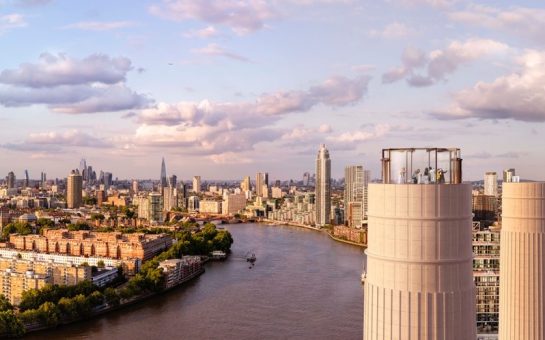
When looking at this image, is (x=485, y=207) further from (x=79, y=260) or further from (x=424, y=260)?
(x=424, y=260)

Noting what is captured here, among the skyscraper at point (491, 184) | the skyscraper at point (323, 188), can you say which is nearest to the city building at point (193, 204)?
the skyscraper at point (323, 188)

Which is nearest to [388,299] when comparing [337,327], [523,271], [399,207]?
[399,207]

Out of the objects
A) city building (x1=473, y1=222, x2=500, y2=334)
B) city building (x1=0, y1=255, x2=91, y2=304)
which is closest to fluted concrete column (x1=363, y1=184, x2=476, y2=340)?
city building (x1=473, y1=222, x2=500, y2=334)

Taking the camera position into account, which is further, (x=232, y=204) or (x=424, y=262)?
(x=232, y=204)

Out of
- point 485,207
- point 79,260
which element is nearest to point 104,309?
point 79,260

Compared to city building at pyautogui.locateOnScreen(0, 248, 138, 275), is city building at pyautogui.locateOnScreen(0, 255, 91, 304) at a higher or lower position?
higher

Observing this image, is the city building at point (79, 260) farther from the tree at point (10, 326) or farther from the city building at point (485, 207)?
the city building at point (485, 207)

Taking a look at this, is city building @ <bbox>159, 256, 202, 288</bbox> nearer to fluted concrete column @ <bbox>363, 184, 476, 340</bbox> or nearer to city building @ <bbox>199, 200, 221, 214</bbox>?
fluted concrete column @ <bbox>363, 184, 476, 340</bbox>
